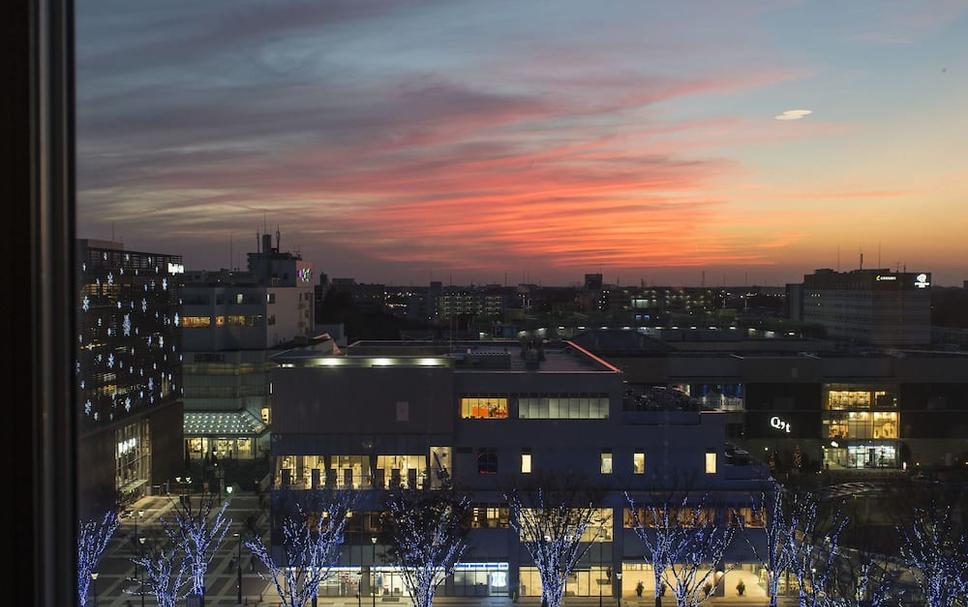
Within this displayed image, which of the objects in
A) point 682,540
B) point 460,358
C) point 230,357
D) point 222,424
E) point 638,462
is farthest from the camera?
point 230,357

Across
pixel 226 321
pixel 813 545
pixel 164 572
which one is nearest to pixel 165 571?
pixel 164 572

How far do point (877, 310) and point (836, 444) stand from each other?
10.5 meters

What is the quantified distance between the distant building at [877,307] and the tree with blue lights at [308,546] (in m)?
15.7

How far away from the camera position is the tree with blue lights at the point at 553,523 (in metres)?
6.18

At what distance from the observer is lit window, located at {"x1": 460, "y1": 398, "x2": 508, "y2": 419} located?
7938mm

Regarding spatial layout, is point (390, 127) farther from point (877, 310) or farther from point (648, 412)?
point (877, 310)

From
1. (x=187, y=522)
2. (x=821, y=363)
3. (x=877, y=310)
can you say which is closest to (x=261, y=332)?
(x=187, y=522)

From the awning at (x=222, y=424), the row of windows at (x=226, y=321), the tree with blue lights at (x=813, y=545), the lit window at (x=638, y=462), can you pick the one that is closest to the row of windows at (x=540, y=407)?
the lit window at (x=638, y=462)

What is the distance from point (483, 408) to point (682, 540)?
8.14ft

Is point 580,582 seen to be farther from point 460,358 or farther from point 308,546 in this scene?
point 460,358

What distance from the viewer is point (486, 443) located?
782 cm

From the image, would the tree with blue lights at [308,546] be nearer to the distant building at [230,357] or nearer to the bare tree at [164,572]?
the bare tree at [164,572]

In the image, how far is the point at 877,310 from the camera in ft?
67.5

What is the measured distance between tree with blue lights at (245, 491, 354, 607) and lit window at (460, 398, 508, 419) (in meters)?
1.54
